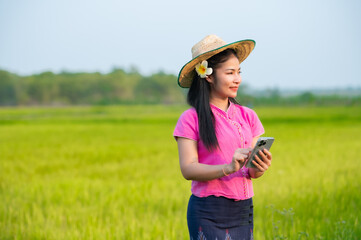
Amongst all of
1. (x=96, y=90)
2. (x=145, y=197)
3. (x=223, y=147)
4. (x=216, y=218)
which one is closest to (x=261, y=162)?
(x=223, y=147)

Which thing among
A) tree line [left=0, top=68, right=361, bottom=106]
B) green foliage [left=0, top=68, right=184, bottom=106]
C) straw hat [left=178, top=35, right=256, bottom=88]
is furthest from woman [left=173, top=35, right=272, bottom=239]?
green foliage [left=0, top=68, right=184, bottom=106]

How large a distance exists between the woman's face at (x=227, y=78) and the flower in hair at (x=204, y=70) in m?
0.04

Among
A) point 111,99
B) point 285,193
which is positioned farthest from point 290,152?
point 111,99

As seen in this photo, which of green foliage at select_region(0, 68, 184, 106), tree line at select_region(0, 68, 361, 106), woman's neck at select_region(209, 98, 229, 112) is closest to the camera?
woman's neck at select_region(209, 98, 229, 112)

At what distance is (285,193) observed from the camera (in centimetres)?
481

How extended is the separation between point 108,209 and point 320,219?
2044mm

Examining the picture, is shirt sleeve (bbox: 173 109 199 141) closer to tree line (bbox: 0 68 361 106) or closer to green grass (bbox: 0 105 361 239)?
green grass (bbox: 0 105 361 239)

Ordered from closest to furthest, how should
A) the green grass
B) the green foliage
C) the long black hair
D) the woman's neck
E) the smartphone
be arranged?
the smartphone
the long black hair
the woman's neck
the green grass
the green foliage

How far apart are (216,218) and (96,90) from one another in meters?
71.0

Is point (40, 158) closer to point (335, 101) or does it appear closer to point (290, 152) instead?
point (290, 152)

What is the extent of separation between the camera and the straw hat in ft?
6.23

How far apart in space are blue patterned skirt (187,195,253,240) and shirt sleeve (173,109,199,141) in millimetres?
289

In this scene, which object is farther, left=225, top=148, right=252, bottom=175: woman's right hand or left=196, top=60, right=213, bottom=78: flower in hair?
left=196, top=60, right=213, bottom=78: flower in hair

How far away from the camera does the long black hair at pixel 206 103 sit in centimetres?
187
